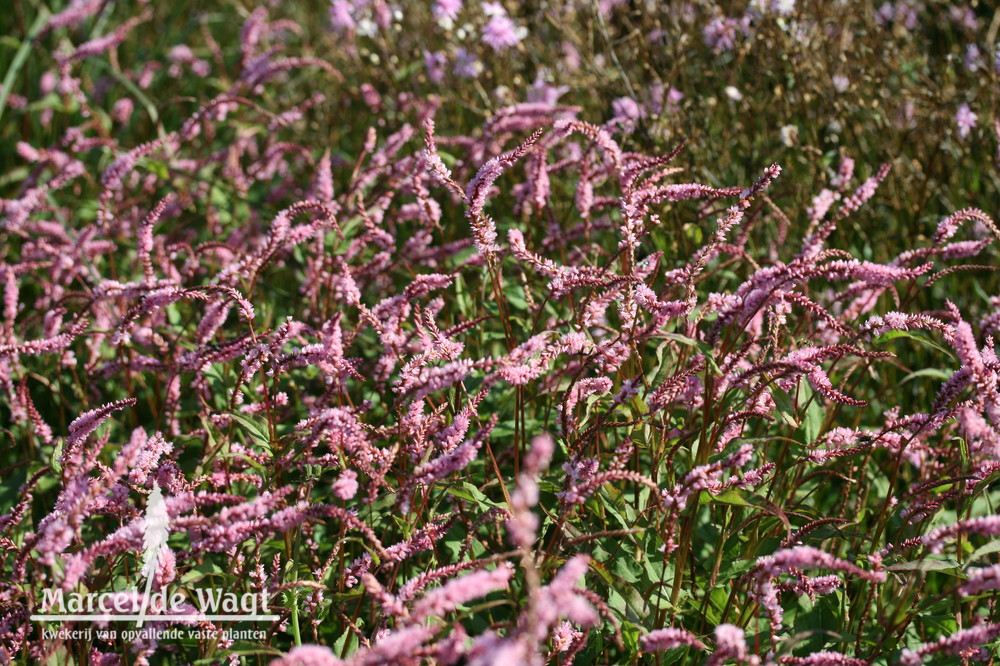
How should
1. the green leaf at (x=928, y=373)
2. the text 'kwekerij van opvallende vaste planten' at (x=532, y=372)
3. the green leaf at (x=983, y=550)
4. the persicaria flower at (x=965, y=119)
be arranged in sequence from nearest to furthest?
the green leaf at (x=983, y=550)
the text 'kwekerij van opvallende vaste planten' at (x=532, y=372)
the green leaf at (x=928, y=373)
the persicaria flower at (x=965, y=119)

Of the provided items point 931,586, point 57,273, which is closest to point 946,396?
point 931,586

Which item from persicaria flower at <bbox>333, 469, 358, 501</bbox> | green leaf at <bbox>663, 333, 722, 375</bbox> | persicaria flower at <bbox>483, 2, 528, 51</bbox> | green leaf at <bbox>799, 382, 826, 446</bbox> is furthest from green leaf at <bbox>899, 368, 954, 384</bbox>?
persicaria flower at <bbox>483, 2, 528, 51</bbox>

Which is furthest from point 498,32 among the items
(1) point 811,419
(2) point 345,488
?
(2) point 345,488

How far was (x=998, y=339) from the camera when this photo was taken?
3.02 metres

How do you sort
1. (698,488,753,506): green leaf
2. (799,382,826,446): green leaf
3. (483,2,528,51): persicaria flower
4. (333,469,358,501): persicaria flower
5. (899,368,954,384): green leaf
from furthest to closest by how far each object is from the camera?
(483,2,528,51): persicaria flower, (799,382,826,446): green leaf, (899,368,954,384): green leaf, (698,488,753,506): green leaf, (333,469,358,501): persicaria flower

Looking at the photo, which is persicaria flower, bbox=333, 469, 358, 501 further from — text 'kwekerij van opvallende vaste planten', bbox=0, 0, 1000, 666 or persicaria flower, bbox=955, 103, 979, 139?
persicaria flower, bbox=955, 103, 979, 139

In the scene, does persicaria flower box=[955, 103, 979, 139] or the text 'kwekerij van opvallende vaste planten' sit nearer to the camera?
the text 'kwekerij van opvallende vaste planten'

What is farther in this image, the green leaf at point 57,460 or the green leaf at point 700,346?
the green leaf at point 57,460

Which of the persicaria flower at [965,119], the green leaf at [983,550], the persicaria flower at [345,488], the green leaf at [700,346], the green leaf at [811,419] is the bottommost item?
the green leaf at [983,550]

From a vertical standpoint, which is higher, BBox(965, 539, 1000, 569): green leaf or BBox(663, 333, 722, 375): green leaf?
BBox(663, 333, 722, 375): green leaf

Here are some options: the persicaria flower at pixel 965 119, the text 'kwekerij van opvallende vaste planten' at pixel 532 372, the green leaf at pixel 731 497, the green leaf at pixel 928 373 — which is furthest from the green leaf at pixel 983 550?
the persicaria flower at pixel 965 119

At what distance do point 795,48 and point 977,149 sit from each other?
0.86m

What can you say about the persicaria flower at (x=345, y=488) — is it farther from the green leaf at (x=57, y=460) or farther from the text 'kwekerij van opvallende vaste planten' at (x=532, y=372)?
the green leaf at (x=57, y=460)

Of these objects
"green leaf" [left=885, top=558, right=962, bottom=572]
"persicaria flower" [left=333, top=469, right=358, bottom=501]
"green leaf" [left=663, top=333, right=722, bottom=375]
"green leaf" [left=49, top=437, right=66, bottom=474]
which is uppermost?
"green leaf" [left=663, top=333, right=722, bottom=375]
